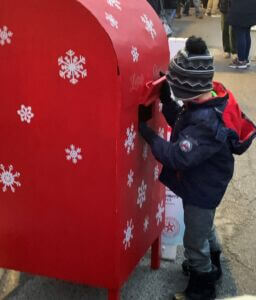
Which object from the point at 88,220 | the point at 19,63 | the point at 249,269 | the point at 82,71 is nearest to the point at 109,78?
the point at 82,71

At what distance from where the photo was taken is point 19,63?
1951mm

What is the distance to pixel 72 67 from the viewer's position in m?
1.87

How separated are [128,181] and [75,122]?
34 centimetres

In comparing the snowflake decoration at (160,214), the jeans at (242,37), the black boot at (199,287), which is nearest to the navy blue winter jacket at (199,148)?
the snowflake decoration at (160,214)

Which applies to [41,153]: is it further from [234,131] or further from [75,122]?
[234,131]

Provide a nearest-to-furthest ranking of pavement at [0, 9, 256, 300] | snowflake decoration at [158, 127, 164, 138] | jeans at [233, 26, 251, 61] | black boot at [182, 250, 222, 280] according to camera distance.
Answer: snowflake decoration at [158, 127, 164, 138], pavement at [0, 9, 256, 300], black boot at [182, 250, 222, 280], jeans at [233, 26, 251, 61]

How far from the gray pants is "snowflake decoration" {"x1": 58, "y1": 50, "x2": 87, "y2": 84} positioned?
85cm

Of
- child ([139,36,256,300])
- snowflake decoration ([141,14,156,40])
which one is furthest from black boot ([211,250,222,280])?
snowflake decoration ([141,14,156,40])

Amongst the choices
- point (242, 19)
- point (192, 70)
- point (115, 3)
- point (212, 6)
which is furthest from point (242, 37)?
point (212, 6)

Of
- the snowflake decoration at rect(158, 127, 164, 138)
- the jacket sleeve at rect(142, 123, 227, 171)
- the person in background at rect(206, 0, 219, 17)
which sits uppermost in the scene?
the jacket sleeve at rect(142, 123, 227, 171)

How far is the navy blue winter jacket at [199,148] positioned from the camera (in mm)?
2115

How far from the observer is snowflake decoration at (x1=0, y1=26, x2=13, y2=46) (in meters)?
1.92

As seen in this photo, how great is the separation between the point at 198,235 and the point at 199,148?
0.51 m

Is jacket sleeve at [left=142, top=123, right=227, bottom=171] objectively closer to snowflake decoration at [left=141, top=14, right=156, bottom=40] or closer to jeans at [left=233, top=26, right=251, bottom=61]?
snowflake decoration at [left=141, top=14, right=156, bottom=40]
